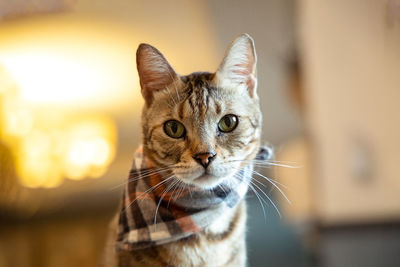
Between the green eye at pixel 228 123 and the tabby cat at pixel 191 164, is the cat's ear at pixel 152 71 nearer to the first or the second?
the tabby cat at pixel 191 164

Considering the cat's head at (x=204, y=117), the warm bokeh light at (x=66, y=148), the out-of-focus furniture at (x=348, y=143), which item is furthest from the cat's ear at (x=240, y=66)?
the warm bokeh light at (x=66, y=148)

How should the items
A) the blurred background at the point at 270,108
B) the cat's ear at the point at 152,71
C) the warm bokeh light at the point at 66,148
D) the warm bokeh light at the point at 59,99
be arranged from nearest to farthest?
the cat's ear at the point at 152,71
the blurred background at the point at 270,108
the warm bokeh light at the point at 59,99
the warm bokeh light at the point at 66,148

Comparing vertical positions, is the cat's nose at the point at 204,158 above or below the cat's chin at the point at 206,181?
above

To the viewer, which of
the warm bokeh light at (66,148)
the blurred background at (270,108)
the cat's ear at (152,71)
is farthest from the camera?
the warm bokeh light at (66,148)

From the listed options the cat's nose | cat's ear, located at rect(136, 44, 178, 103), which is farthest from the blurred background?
the cat's nose

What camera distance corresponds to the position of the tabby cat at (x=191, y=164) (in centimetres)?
74

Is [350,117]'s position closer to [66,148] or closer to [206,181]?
[206,181]

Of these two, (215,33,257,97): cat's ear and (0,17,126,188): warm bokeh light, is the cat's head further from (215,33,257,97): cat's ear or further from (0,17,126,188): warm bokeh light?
(0,17,126,188): warm bokeh light

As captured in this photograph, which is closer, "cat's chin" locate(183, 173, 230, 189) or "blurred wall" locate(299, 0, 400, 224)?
Answer: "cat's chin" locate(183, 173, 230, 189)

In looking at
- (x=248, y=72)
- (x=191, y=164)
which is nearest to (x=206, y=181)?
(x=191, y=164)

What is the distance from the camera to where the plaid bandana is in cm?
73

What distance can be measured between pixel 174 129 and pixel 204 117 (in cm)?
7

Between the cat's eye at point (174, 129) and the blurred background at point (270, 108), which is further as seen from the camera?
the blurred background at point (270, 108)

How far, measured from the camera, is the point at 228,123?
0.79 m
